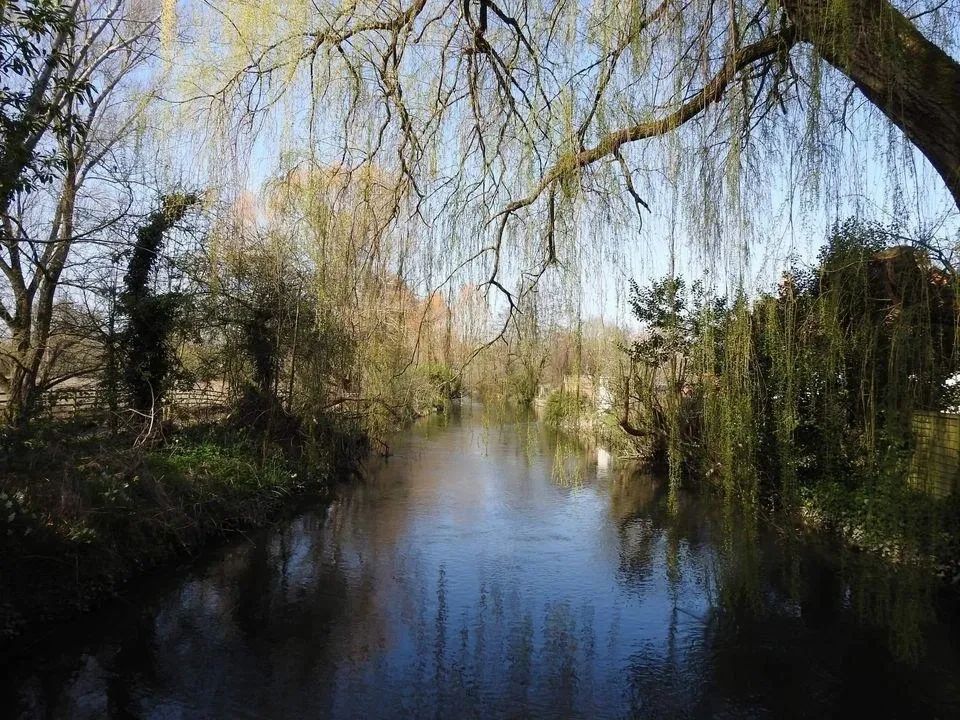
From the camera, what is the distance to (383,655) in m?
4.74

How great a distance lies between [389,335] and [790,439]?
6042mm

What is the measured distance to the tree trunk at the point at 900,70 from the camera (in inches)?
94.0

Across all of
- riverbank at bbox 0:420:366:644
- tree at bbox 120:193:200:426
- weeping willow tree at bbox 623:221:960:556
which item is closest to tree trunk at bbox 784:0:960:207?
weeping willow tree at bbox 623:221:960:556

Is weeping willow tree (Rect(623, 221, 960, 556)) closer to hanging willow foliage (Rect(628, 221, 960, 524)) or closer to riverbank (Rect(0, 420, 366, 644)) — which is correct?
hanging willow foliage (Rect(628, 221, 960, 524))

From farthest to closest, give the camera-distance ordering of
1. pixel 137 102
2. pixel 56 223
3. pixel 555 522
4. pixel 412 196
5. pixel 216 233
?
pixel 56 223, pixel 555 522, pixel 216 233, pixel 137 102, pixel 412 196

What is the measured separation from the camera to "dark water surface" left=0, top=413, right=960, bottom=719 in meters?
4.13

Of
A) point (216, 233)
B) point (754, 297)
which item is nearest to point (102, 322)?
point (216, 233)

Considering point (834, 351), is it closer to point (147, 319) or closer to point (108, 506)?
point (108, 506)

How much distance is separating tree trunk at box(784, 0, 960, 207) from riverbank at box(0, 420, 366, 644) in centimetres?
516

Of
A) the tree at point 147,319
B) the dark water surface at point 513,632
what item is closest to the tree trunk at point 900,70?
the dark water surface at point 513,632

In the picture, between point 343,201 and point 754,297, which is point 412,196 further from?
point 754,297

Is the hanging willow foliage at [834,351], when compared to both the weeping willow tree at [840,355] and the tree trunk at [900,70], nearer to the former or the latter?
the weeping willow tree at [840,355]

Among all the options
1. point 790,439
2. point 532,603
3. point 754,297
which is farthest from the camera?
point 532,603

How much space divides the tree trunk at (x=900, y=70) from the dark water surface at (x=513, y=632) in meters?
2.21
